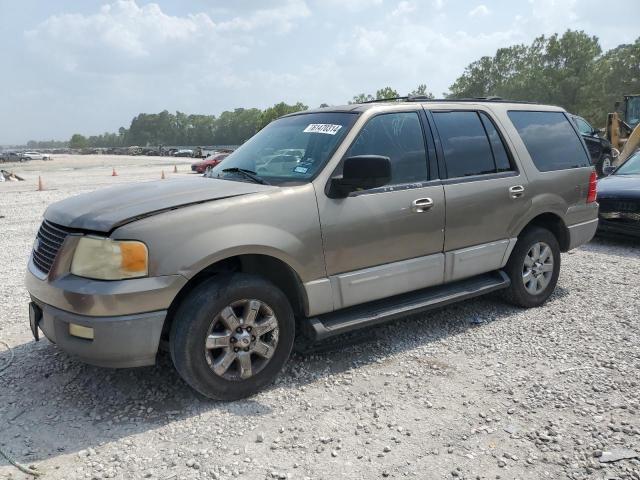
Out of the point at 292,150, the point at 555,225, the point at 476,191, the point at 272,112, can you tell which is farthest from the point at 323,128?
the point at 272,112

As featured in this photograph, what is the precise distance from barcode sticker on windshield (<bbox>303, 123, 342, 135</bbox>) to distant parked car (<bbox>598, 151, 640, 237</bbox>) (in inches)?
224

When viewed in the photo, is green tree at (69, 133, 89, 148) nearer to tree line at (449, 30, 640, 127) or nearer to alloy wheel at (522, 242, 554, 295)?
tree line at (449, 30, 640, 127)

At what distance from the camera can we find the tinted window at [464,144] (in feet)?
14.6

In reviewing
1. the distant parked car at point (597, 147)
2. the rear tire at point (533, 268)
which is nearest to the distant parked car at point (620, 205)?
the rear tire at point (533, 268)

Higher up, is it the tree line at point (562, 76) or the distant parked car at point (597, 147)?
the tree line at point (562, 76)

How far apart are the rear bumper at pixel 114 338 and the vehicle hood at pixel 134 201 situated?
1.75 feet

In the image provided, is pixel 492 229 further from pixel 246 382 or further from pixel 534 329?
pixel 246 382

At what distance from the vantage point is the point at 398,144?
418cm

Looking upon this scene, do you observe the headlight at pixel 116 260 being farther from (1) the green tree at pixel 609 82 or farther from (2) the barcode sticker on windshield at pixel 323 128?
(1) the green tree at pixel 609 82

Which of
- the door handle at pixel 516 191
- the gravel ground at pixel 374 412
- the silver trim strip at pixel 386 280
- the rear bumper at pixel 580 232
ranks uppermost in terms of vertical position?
the door handle at pixel 516 191

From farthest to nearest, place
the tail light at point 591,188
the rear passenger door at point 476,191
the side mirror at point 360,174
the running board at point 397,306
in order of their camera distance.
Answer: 1. the tail light at point 591,188
2. the rear passenger door at point 476,191
3. the running board at point 397,306
4. the side mirror at point 360,174

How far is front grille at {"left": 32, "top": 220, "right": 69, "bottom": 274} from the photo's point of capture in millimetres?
3324

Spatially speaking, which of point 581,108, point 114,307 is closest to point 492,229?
point 114,307

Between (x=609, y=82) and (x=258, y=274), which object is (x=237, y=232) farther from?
(x=609, y=82)
